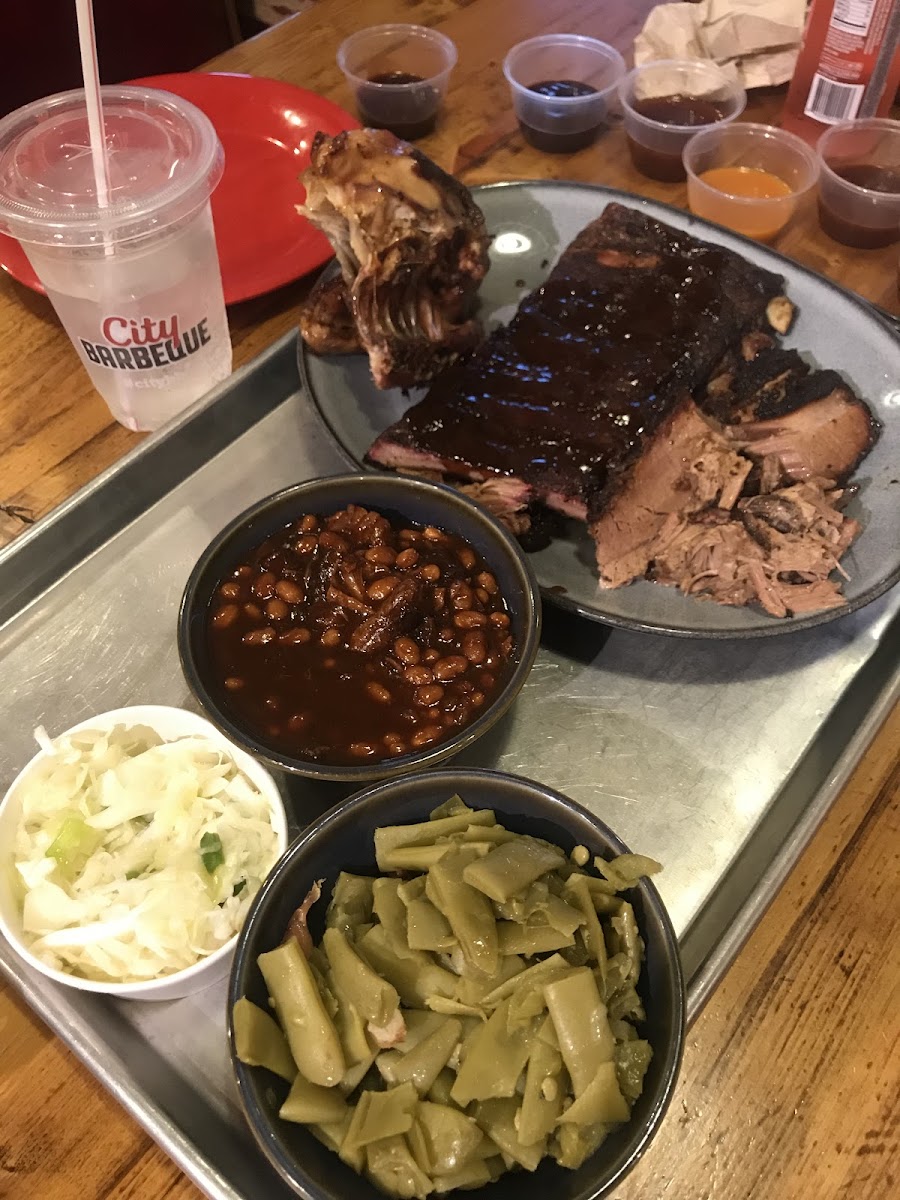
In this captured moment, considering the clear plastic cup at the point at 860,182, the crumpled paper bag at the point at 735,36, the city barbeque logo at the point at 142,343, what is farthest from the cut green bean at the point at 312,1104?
the crumpled paper bag at the point at 735,36

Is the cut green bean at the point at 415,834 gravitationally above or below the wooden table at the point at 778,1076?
above

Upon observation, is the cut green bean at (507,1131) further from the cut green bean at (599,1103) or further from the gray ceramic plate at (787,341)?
the gray ceramic plate at (787,341)

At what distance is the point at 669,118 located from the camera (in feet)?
10.4

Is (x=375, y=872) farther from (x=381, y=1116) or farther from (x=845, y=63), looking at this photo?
(x=845, y=63)

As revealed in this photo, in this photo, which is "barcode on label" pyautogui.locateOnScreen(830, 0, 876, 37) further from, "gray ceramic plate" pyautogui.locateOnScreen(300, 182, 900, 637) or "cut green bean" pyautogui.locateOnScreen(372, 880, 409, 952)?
"cut green bean" pyautogui.locateOnScreen(372, 880, 409, 952)

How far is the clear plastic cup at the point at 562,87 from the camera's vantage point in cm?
319

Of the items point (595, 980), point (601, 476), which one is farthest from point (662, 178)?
point (595, 980)

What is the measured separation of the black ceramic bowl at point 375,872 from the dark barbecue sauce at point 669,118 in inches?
98.0

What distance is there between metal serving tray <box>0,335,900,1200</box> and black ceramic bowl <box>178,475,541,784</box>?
0.91ft

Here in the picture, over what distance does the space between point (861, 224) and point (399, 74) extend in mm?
1725

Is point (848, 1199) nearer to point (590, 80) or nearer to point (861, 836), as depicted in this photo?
point (861, 836)

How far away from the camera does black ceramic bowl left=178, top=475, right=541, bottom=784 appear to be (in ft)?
5.43

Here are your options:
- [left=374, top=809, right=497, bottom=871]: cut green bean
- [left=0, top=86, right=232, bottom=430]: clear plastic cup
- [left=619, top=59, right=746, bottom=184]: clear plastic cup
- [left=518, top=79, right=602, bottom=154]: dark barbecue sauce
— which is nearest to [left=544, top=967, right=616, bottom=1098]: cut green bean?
[left=374, top=809, right=497, bottom=871]: cut green bean

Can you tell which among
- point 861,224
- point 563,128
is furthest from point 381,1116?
point 563,128
